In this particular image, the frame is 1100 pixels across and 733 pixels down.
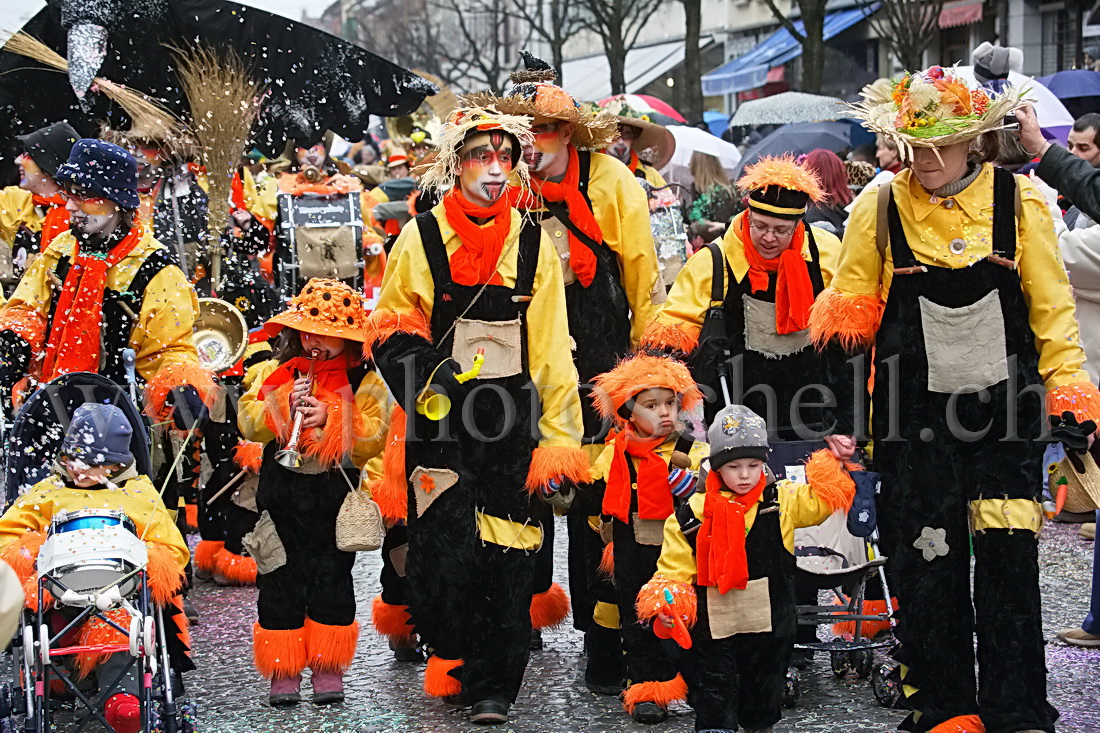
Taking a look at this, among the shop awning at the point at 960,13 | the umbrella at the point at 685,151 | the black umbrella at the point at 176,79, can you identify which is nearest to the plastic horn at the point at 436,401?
the black umbrella at the point at 176,79

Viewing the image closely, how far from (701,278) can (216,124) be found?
4.68 metres

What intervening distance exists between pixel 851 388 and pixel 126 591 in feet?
9.68

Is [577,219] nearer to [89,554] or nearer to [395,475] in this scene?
[395,475]

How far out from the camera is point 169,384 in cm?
644

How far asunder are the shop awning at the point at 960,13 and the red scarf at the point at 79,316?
22.4 metres

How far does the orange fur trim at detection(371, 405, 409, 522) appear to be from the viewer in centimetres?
600

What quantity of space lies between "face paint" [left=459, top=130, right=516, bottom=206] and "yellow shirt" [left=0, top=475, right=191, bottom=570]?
5.67 feet

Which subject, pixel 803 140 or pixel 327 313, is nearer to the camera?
pixel 327 313

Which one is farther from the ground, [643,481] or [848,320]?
[848,320]

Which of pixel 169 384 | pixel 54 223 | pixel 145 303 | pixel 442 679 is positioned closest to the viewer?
pixel 442 679

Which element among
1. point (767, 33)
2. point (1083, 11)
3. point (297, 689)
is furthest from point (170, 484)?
point (767, 33)

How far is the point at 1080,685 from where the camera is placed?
614cm

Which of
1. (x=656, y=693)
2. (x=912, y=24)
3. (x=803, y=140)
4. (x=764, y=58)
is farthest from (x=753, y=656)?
(x=764, y=58)

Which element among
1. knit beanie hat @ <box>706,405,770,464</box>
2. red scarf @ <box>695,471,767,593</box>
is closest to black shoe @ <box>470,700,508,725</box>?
red scarf @ <box>695,471,767,593</box>
